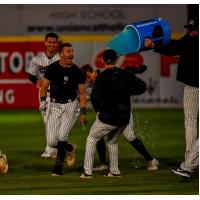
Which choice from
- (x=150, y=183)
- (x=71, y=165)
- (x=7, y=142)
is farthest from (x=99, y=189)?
(x=7, y=142)

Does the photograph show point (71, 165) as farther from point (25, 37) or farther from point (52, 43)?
point (25, 37)

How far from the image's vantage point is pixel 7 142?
18.5 m

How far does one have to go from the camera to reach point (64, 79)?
13695mm

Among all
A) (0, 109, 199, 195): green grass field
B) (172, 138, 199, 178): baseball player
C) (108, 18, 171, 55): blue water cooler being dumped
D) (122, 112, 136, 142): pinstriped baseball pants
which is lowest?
(0, 109, 199, 195): green grass field

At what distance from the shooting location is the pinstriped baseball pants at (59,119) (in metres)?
13.8

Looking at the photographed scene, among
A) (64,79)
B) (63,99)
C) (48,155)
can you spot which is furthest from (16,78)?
(64,79)

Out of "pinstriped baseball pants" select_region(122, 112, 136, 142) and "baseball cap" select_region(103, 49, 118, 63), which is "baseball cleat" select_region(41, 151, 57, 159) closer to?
"pinstriped baseball pants" select_region(122, 112, 136, 142)

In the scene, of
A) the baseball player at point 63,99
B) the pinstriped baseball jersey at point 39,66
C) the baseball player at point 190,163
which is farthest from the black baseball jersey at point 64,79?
the baseball player at point 190,163

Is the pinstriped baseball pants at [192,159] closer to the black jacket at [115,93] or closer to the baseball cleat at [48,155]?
the black jacket at [115,93]

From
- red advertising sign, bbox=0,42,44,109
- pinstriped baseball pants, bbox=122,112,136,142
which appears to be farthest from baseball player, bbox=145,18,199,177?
red advertising sign, bbox=0,42,44,109

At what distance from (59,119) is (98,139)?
1067mm

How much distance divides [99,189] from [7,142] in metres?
6.66

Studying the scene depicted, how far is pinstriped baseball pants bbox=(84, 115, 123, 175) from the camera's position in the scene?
42.8 feet

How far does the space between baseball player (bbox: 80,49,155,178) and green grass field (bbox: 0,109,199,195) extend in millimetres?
743
